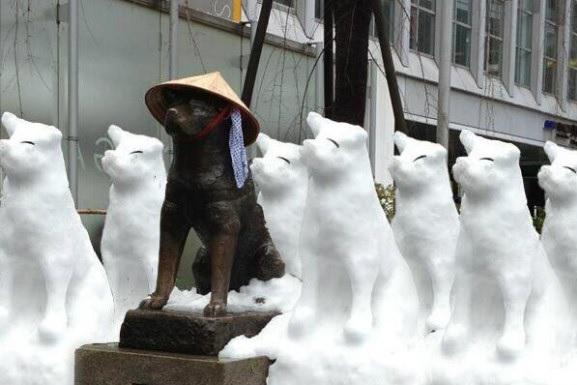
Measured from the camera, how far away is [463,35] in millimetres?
17812

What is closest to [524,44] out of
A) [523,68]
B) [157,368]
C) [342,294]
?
[523,68]

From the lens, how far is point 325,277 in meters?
4.60

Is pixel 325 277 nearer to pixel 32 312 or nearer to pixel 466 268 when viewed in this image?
pixel 466 268

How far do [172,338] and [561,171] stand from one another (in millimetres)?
1937

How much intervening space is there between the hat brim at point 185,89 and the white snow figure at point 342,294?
1.00ft

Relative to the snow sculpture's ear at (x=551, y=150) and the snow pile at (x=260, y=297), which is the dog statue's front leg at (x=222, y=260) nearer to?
the snow pile at (x=260, y=297)

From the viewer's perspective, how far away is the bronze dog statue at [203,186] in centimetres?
449

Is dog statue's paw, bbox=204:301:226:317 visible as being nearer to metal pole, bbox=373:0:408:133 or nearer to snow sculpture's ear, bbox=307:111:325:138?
snow sculpture's ear, bbox=307:111:325:138

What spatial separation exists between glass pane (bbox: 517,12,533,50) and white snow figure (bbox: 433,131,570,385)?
15.6 m

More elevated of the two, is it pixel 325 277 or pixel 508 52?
pixel 508 52

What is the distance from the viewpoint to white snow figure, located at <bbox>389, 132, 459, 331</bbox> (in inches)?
213

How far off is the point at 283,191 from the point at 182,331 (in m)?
1.73

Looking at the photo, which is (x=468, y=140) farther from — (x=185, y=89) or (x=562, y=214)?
(x=185, y=89)

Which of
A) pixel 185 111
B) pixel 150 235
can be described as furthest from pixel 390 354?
pixel 150 235
